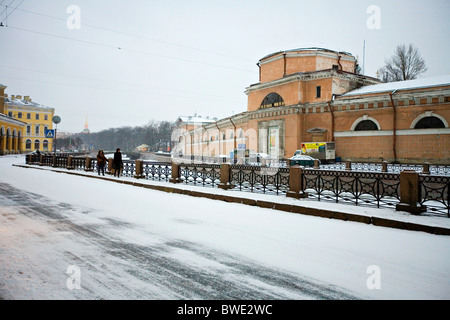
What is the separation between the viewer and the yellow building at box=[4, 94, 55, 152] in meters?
69.5

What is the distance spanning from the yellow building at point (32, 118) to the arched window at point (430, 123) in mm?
77215

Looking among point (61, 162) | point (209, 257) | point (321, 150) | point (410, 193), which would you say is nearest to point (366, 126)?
point (321, 150)

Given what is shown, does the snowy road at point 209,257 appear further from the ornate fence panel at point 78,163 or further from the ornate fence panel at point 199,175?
the ornate fence panel at point 78,163

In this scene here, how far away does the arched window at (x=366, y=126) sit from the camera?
929 inches

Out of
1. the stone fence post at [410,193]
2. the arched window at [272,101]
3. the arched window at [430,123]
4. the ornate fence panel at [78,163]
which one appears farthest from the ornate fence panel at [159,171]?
the arched window at [430,123]

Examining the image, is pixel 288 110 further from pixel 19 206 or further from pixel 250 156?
pixel 19 206

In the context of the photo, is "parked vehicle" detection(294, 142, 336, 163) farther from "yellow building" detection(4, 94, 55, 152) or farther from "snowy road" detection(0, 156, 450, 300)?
"yellow building" detection(4, 94, 55, 152)

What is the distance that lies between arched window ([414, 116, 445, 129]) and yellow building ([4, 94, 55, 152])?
253 ft

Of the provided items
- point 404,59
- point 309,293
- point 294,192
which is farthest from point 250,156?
point 404,59

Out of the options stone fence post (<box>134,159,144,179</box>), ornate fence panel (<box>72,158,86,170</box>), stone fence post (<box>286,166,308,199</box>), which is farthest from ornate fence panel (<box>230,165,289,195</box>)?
ornate fence panel (<box>72,158,86,170</box>)

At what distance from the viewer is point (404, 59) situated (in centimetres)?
4088
